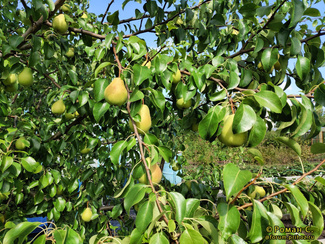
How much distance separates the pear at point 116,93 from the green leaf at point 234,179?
406mm

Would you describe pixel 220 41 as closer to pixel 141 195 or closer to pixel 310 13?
pixel 310 13

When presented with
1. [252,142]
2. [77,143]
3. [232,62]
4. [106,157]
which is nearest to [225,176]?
[252,142]

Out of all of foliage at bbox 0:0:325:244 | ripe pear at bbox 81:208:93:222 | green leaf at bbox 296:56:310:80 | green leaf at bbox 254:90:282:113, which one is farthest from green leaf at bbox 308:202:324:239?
ripe pear at bbox 81:208:93:222

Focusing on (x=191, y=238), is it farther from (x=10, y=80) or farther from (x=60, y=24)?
(x=10, y=80)

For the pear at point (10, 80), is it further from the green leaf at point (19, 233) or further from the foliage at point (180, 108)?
the green leaf at point (19, 233)

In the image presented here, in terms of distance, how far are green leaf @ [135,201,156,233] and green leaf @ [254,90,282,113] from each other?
0.38 meters

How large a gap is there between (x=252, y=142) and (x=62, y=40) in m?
0.97

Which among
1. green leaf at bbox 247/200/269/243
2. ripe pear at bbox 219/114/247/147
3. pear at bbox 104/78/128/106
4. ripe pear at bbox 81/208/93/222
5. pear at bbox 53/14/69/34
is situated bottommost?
ripe pear at bbox 81/208/93/222

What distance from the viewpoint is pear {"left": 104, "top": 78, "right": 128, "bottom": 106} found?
2.66ft

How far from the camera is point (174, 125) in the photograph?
2316mm

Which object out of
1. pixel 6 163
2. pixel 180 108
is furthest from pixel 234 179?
pixel 6 163

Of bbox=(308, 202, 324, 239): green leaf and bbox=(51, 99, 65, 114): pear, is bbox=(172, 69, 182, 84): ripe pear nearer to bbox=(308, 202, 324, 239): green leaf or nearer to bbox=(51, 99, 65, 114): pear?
bbox=(308, 202, 324, 239): green leaf

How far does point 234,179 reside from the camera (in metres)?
0.58

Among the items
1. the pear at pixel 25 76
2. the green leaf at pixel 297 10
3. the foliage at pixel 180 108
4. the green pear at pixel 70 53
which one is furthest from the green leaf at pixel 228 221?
the green pear at pixel 70 53
